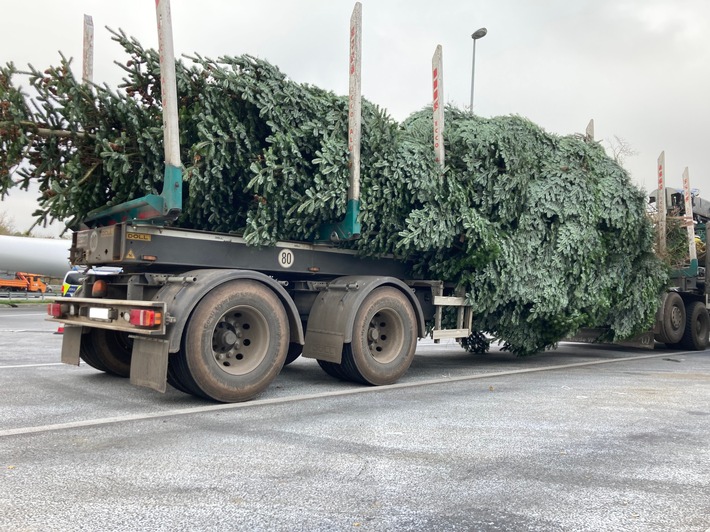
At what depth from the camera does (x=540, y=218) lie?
8961 millimetres

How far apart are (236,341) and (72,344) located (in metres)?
2.18

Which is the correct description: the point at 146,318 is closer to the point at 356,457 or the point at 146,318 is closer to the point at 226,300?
the point at 226,300

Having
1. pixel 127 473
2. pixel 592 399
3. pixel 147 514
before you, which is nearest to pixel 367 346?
pixel 592 399

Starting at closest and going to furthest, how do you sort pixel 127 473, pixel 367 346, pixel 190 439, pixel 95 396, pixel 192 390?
pixel 127 473 → pixel 190 439 → pixel 192 390 → pixel 95 396 → pixel 367 346

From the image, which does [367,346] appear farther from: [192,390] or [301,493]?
[301,493]

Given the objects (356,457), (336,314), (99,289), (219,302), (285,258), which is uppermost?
(285,258)

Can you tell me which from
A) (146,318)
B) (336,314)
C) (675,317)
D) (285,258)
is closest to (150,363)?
(146,318)

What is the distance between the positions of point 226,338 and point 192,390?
23.3 inches

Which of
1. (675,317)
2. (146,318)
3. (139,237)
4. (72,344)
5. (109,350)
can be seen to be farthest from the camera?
(675,317)

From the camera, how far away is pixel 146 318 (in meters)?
5.74

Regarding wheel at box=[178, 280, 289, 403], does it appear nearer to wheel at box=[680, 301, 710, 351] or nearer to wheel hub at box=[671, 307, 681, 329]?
wheel hub at box=[671, 307, 681, 329]

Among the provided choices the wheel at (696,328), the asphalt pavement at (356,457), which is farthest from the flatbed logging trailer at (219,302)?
the wheel at (696,328)

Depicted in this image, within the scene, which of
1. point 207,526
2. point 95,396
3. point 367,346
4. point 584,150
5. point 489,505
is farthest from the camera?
point 584,150

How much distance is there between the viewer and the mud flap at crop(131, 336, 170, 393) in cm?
568
